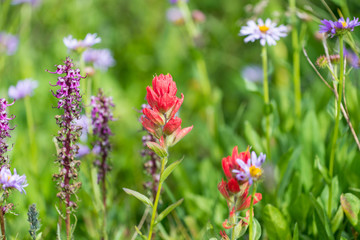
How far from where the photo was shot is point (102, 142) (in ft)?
5.00

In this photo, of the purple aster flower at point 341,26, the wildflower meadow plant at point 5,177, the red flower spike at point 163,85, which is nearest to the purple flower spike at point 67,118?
the wildflower meadow plant at point 5,177

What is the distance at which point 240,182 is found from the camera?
3.73 feet

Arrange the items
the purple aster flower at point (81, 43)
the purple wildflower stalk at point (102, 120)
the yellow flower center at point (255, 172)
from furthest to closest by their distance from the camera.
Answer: the purple aster flower at point (81, 43), the purple wildflower stalk at point (102, 120), the yellow flower center at point (255, 172)

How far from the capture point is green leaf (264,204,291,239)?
4.75 feet

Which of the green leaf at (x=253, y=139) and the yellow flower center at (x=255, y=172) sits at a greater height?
the green leaf at (x=253, y=139)

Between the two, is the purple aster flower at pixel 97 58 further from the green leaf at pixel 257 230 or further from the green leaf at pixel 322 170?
the green leaf at pixel 257 230

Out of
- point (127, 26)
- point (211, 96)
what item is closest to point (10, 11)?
point (127, 26)

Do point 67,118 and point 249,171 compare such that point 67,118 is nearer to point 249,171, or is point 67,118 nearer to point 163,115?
point 163,115

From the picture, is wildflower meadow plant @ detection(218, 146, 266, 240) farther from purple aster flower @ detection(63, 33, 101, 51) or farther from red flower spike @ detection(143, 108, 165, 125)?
purple aster flower @ detection(63, 33, 101, 51)

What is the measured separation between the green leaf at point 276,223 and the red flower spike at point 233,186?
1.12 ft

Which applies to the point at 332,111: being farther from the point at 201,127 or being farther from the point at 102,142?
the point at 201,127

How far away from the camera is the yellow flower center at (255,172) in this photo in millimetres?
1034

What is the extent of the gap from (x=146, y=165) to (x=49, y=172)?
828mm

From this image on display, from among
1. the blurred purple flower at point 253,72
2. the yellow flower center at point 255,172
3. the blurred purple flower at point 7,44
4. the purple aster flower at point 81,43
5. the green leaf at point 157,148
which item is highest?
the blurred purple flower at point 7,44
